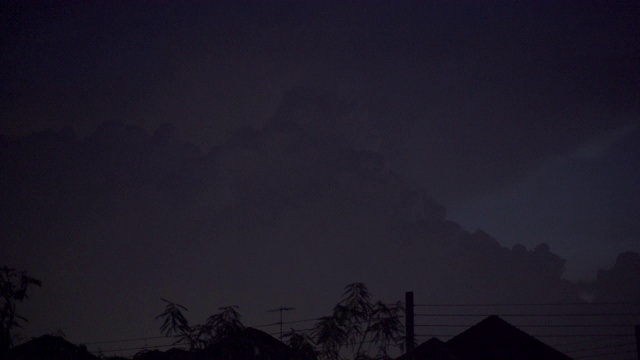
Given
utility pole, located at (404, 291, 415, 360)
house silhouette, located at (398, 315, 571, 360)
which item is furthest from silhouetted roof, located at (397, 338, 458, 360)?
house silhouette, located at (398, 315, 571, 360)

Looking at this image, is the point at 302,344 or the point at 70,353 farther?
the point at 70,353

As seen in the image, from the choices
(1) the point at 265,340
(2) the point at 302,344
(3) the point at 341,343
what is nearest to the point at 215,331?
(2) the point at 302,344

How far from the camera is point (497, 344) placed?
42.8m

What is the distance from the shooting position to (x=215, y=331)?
1555 centimetres

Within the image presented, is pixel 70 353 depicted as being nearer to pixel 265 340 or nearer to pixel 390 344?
pixel 390 344

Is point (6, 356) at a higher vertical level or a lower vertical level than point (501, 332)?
lower

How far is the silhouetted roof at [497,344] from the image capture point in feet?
137

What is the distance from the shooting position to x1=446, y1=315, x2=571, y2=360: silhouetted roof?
41875 mm

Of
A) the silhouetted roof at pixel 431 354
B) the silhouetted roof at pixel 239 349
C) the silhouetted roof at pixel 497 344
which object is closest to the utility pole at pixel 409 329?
the silhouetted roof at pixel 431 354

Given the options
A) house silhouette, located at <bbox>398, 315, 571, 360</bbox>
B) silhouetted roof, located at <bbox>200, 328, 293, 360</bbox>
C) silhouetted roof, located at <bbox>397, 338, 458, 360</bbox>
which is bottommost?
silhouetted roof, located at <bbox>200, 328, 293, 360</bbox>

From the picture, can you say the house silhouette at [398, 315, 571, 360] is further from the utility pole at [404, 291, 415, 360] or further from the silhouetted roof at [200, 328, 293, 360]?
the silhouetted roof at [200, 328, 293, 360]

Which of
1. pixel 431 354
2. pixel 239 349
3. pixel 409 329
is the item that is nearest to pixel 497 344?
pixel 431 354

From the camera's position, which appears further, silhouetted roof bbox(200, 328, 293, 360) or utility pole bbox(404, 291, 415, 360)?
utility pole bbox(404, 291, 415, 360)

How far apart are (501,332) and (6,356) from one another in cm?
3419
